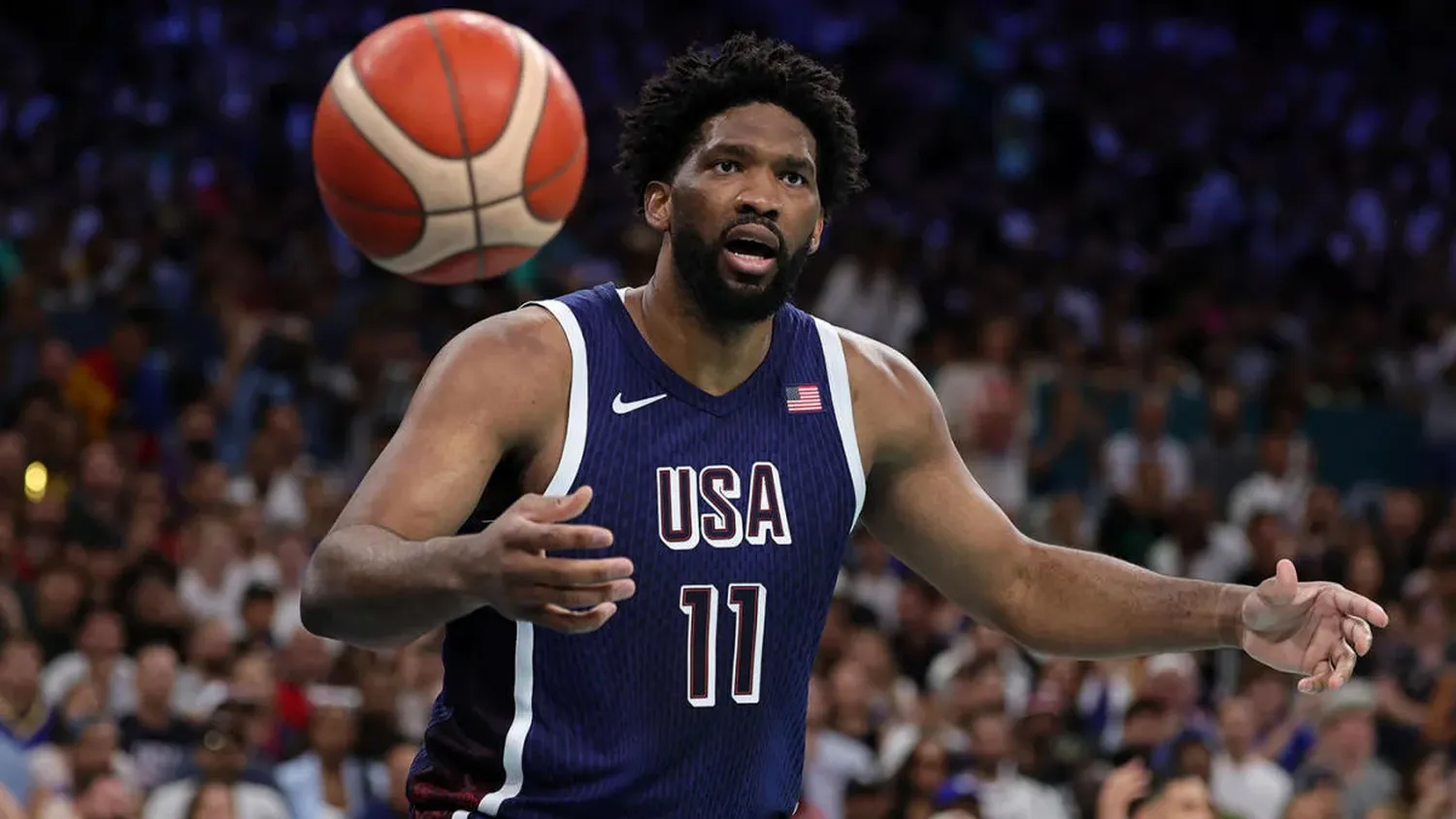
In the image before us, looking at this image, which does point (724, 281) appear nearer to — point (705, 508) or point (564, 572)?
point (705, 508)

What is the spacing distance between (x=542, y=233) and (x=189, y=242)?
7.11 metres

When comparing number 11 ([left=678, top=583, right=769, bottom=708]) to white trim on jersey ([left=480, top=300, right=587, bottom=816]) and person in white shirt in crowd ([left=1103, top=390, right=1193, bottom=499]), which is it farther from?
person in white shirt in crowd ([left=1103, top=390, right=1193, bottom=499])

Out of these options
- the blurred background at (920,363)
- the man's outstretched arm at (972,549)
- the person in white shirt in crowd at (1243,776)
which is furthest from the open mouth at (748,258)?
the person in white shirt in crowd at (1243,776)

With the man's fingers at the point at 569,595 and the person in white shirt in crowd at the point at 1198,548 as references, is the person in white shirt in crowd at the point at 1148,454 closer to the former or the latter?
the person in white shirt in crowd at the point at 1198,548

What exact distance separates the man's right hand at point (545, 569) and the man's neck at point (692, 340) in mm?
930

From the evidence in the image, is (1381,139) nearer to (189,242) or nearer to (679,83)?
(189,242)

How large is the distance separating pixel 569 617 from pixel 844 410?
3.75 ft

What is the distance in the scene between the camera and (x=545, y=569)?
8.90 feet

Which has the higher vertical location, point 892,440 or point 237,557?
point 892,440

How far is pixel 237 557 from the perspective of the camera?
9477 millimetres

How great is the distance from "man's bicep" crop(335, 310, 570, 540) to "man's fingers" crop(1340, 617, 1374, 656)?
1368 millimetres

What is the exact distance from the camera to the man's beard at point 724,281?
3.62 m

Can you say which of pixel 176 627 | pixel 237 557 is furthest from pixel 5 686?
pixel 237 557

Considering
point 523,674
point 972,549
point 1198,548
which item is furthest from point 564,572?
point 1198,548
